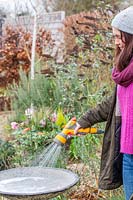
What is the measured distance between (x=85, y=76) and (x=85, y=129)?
107 inches

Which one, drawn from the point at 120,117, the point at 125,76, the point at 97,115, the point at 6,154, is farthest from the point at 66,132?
the point at 6,154

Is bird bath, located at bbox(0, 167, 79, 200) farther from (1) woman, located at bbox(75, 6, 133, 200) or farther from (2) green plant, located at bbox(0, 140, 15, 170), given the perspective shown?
(2) green plant, located at bbox(0, 140, 15, 170)

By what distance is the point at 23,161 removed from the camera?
4098 millimetres

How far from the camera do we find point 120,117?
2.37 meters

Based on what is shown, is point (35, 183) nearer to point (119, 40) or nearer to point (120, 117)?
point (120, 117)

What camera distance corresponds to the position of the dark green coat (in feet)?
7.88

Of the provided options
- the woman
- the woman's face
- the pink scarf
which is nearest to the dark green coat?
the woman

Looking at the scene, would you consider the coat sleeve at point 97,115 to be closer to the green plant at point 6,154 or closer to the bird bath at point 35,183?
the bird bath at point 35,183

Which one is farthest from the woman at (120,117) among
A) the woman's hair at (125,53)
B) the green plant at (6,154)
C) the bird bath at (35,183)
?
A: the green plant at (6,154)

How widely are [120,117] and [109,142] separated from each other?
17 centimetres

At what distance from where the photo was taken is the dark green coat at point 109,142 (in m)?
2.40

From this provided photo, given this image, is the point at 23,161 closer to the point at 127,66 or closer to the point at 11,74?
the point at 127,66

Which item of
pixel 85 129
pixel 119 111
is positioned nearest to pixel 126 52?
pixel 119 111


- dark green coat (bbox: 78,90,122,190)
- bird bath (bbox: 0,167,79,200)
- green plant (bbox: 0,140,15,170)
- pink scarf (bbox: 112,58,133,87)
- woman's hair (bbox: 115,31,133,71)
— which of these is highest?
woman's hair (bbox: 115,31,133,71)
